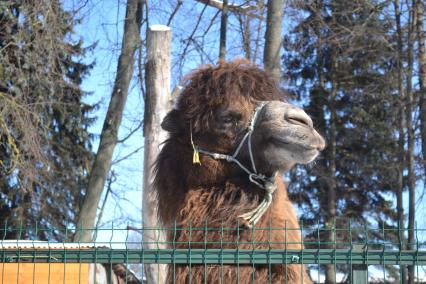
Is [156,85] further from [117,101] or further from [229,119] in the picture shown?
[229,119]

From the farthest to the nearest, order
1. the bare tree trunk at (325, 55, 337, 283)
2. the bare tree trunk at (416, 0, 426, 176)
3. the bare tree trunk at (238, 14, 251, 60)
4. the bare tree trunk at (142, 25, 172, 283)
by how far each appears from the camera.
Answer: the bare tree trunk at (325, 55, 337, 283), the bare tree trunk at (416, 0, 426, 176), the bare tree trunk at (238, 14, 251, 60), the bare tree trunk at (142, 25, 172, 283)

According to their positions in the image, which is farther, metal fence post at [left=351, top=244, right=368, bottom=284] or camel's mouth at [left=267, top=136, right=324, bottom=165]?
camel's mouth at [left=267, top=136, right=324, bottom=165]

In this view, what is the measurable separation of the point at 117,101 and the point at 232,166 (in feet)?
A: 26.9

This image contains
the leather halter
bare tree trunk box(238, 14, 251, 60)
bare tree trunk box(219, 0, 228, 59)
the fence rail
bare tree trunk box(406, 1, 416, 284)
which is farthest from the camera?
bare tree trunk box(406, 1, 416, 284)

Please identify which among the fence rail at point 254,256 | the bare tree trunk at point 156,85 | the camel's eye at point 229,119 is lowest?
the fence rail at point 254,256

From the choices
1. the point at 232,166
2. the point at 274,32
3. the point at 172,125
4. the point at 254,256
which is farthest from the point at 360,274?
the point at 274,32

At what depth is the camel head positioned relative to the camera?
408cm

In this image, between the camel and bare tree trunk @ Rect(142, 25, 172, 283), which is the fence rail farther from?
bare tree trunk @ Rect(142, 25, 172, 283)

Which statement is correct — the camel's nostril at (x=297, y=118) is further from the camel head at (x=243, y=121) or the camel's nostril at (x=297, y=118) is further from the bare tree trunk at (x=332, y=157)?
the bare tree trunk at (x=332, y=157)

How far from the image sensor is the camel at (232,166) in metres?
4.02

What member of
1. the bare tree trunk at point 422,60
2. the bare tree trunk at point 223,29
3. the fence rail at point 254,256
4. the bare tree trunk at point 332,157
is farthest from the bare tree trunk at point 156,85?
the bare tree trunk at point 332,157

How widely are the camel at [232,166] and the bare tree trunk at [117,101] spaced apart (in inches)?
279

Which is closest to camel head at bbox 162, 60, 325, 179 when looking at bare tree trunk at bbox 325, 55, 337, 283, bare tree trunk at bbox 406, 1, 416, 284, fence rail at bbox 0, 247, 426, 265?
fence rail at bbox 0, 247, 426, 265

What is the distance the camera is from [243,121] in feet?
14.7
